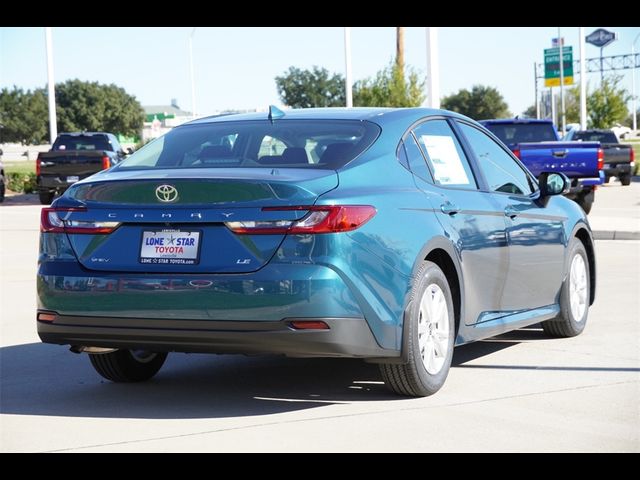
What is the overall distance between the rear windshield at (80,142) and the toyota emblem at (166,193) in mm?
27499

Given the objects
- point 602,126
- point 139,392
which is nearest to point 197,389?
point 139,392

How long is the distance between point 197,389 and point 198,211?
1525 mm

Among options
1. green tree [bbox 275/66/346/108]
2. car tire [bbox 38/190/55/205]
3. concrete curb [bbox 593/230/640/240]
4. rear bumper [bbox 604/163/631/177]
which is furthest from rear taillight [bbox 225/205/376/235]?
green tree [bbox 275/66/346/108]

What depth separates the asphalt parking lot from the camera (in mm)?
5586

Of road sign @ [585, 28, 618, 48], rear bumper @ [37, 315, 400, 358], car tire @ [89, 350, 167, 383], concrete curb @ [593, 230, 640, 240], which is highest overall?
road sign @ [585, 28, 618, 48]

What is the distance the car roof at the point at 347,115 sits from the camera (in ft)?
22.9

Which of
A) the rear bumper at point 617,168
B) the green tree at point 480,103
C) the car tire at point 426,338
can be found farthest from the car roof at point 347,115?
the green tree at point 480,103

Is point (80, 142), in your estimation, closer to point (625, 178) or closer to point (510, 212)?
point (625, 178)

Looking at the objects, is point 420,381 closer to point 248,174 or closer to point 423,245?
point 423,245

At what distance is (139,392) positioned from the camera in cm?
705

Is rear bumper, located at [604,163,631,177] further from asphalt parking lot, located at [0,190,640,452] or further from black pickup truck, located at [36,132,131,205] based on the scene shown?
asphalt parking lot, located at [0,190,640,452]

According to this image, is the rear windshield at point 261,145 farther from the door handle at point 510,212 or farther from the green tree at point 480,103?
the green tree at point 480,103

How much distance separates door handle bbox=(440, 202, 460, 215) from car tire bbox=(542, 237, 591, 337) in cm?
187

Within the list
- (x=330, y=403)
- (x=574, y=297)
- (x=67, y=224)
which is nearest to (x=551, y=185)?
(x=574, y=297)
